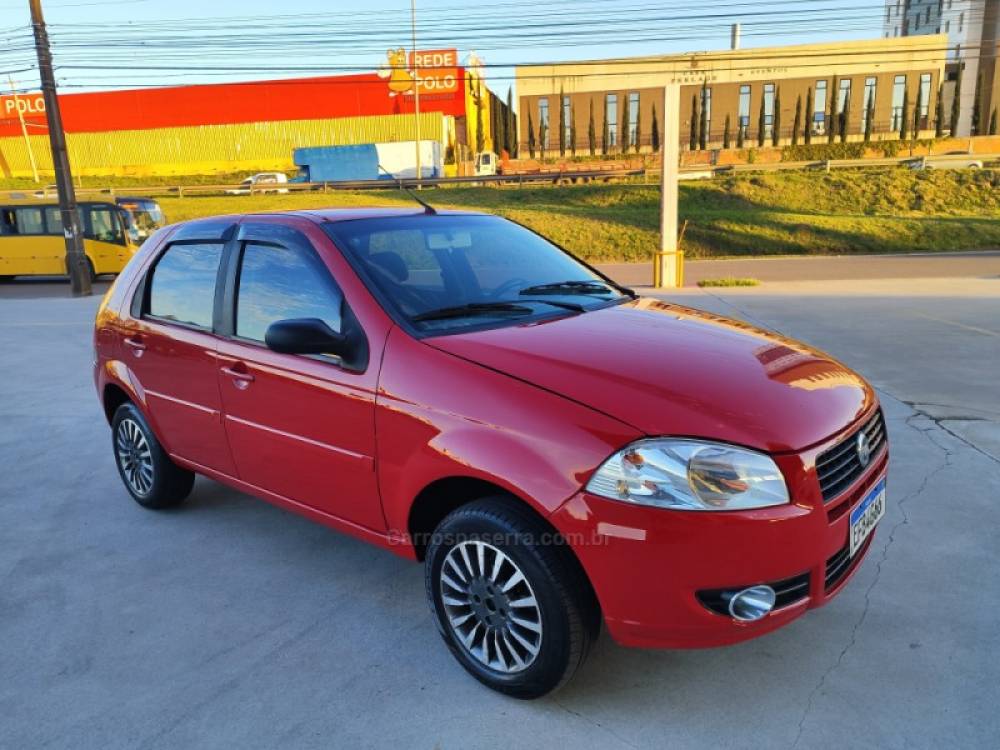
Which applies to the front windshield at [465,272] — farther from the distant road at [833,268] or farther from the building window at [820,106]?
the building window at [820,106]

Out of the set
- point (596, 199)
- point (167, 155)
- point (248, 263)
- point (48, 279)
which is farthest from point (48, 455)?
point (167, 155)

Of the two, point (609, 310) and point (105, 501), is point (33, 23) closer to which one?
point (105, 501)

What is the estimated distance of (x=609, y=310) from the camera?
338cm

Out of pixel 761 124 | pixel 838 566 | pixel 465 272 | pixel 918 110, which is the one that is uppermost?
pixel 918 110

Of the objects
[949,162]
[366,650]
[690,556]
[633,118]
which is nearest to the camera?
Result: [690,556]

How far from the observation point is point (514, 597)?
2.56m

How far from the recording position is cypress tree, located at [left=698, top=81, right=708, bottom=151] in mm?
56531

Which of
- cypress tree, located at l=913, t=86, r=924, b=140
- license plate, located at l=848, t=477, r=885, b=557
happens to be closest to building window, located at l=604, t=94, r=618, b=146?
cypress tree, located at l=913, t=86, r=924, b=140

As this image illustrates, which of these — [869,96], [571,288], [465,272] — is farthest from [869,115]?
[465,272]

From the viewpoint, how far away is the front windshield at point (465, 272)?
3072mm

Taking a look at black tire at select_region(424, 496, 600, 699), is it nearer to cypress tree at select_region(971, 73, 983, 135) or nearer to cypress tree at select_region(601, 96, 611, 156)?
cypress tree at select_region(601, 96, 611, 156)

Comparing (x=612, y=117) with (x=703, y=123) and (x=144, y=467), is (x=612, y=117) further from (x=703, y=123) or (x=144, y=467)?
(x=144, y=467)

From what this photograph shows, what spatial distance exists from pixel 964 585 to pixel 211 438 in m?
3.56

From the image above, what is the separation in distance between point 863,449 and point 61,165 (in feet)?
61.7
